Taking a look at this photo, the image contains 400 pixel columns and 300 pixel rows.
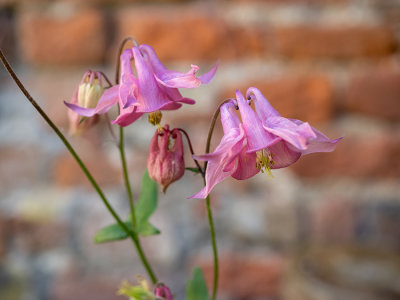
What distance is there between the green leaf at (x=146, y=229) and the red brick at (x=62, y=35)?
0.58m

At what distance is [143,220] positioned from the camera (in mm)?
472

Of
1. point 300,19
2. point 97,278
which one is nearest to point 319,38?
point 300,19

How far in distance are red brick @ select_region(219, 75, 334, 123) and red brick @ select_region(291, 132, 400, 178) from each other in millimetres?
67

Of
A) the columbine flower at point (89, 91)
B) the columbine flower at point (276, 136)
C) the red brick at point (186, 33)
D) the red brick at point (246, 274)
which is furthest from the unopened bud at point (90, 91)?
the red brick at point (246, 274)

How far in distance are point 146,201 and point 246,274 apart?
61 cm

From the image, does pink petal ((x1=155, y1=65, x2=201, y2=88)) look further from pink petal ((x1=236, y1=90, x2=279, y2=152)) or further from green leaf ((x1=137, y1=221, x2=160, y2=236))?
green leaf ((x1=137, y1=221, x2=160, y2=236))

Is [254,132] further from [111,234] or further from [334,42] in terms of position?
[334,42]

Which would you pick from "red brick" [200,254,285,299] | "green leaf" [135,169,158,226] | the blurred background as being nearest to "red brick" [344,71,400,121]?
the blurred background

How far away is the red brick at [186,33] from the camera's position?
0.97 metres

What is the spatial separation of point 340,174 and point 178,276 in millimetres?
356

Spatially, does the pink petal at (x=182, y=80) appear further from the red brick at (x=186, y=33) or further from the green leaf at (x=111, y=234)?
the red brick at (x=186, y=33)

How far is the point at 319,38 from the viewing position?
0.97 meters

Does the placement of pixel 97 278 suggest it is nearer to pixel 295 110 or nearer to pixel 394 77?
pixel 295 110

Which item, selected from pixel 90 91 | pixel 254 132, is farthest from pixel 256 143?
pixel 90 91
